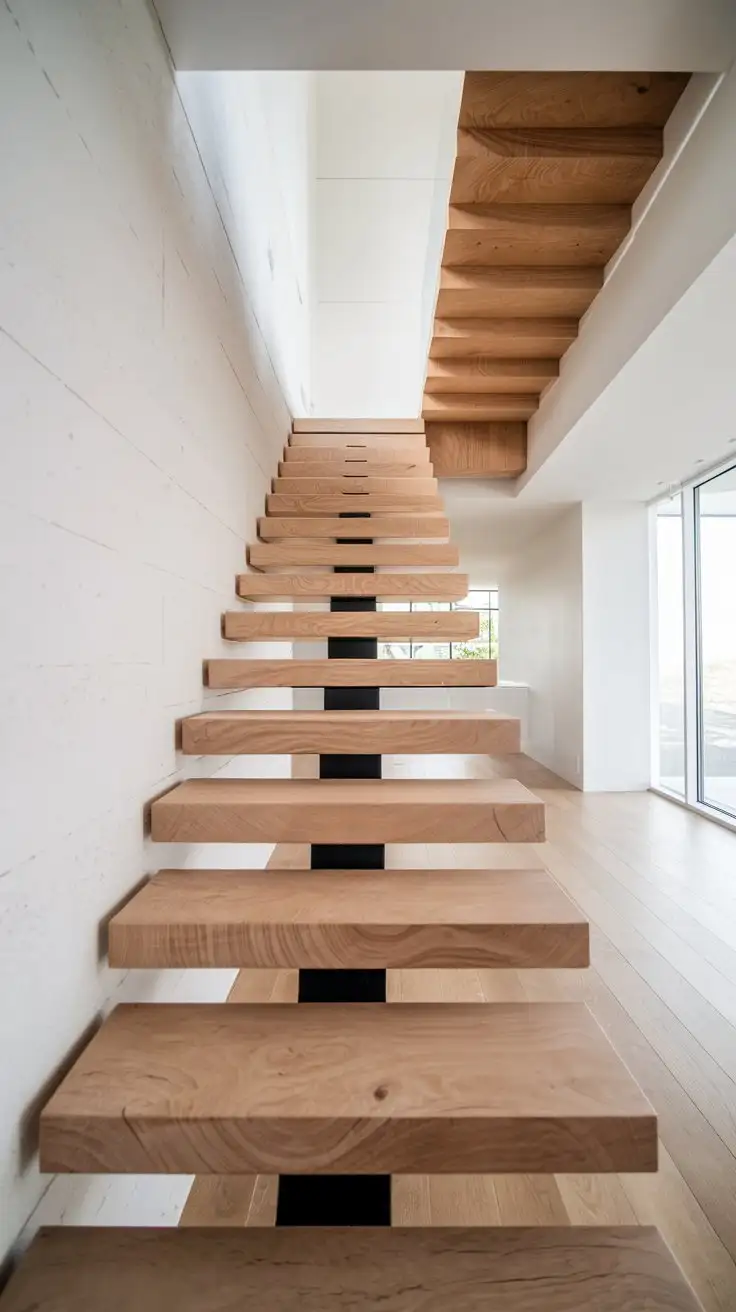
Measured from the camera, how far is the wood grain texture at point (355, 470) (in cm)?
371

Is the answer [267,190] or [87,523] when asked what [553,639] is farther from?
[87,523]

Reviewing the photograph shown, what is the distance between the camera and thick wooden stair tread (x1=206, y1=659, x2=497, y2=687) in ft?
6.38

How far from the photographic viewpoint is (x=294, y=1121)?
874 millimetres

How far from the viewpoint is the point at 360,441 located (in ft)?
14.1

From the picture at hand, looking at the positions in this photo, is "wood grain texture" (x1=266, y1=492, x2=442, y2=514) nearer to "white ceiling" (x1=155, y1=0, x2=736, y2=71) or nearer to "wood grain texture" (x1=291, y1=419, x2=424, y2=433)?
"wood grain texture" (x1=291, y1=419, x2=424, y2=433)

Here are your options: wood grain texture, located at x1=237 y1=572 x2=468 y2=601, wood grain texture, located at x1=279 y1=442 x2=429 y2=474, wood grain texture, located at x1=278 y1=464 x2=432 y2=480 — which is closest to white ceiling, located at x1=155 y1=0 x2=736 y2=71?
wood grain texture, located at x1=237 y1=572 x2=468 y2=601

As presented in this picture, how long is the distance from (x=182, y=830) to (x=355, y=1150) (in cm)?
68

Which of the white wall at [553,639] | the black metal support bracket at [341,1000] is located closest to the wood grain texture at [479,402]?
the white wall at [553,639]

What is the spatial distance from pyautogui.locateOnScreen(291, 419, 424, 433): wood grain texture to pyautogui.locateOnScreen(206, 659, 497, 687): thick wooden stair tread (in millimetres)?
2800

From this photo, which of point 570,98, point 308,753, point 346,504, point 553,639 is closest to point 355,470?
point 346,504

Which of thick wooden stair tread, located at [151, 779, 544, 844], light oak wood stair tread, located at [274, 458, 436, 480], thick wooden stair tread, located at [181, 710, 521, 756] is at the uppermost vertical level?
light oak wood stair tread, located at [274, 458, 436, 480]

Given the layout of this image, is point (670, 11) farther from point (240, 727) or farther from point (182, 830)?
point (182, 830)

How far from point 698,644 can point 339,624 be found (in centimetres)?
331

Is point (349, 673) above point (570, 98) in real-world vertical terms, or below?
below
